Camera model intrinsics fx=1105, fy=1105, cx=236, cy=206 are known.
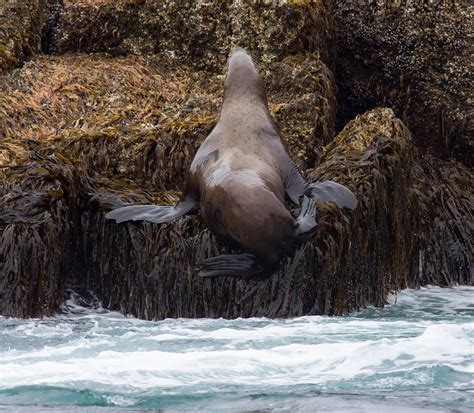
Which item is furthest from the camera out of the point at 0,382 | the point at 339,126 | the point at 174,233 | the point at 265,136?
the point at 339,126

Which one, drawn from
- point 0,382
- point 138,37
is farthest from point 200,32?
point 0,382

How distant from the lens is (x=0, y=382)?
5.07 metres

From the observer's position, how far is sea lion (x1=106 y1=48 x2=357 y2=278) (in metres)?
7.61

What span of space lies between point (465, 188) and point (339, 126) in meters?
1.62

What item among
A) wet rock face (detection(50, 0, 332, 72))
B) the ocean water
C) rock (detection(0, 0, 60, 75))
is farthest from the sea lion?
rock (detection(0, 0, 60, 75))

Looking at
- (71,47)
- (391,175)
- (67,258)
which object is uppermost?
(71,47)

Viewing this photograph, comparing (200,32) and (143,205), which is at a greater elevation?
(200,32)

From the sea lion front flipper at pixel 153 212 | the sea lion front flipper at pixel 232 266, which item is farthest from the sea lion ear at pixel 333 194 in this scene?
the sea lion front flipper at pixel 153 212

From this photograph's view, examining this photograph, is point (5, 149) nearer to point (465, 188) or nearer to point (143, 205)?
point (143, 205)

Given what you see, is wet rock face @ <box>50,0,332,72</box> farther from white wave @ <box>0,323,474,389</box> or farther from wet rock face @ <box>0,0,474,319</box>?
white wave @ <box>0,323,474,389</box>

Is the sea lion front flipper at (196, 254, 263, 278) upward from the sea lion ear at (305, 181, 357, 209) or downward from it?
downward

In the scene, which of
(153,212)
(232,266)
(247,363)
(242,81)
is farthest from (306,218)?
(247,363)

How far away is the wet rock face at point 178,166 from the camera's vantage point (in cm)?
796

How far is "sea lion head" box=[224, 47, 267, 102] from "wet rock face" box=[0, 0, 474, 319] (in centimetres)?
57
